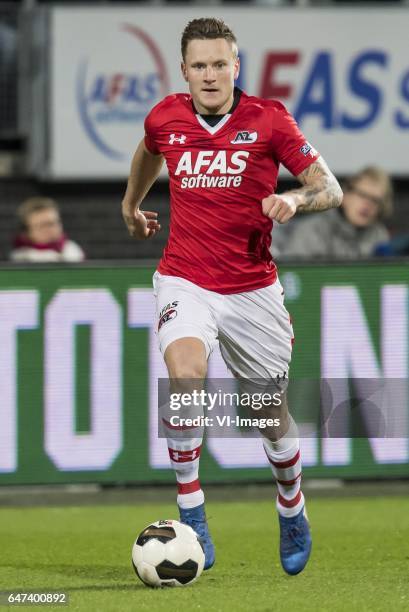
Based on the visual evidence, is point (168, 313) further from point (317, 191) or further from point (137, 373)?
point (137, 373)

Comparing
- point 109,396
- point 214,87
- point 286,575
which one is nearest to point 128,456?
point 109,396

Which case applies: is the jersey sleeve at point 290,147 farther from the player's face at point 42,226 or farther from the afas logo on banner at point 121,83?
the afas logo on banner at point 121,83

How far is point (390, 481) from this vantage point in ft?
34.9

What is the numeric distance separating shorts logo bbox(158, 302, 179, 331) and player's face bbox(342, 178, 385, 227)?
4.30 metres

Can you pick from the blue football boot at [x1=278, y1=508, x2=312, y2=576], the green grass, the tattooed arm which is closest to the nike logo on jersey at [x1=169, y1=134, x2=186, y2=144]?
the tattooed arm

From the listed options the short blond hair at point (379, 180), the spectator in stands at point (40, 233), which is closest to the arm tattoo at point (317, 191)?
the short blond hair at point (379, 180)

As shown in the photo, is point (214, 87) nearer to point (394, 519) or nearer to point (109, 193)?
point (394, 519)

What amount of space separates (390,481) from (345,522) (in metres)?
1.24

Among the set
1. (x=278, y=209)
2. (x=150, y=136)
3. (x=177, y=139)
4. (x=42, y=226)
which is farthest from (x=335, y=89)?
(x=278, y=209)

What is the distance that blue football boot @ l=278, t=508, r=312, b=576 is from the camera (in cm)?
732

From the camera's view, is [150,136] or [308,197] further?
[150,136]

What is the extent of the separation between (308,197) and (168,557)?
152cm

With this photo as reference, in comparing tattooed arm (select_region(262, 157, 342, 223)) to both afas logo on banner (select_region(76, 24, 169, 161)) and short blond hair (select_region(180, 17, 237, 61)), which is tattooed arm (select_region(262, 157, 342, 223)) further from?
afas logo on banner (select_region(76, 24, 169, 161))

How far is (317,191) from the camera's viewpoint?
686 centimetres
